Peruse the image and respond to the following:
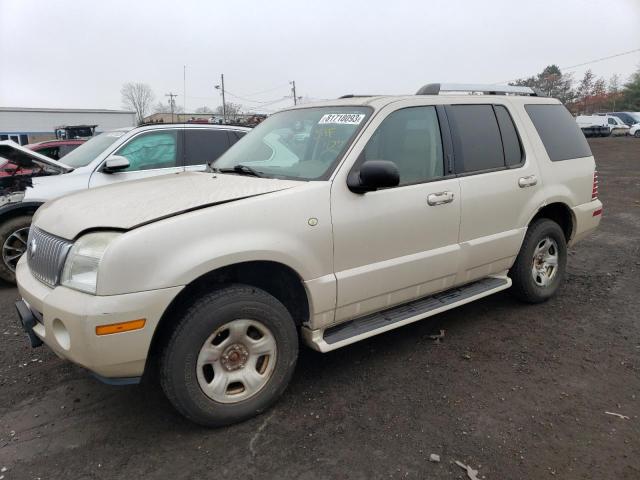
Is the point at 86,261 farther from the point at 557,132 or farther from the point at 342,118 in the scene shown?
the point at 557,132

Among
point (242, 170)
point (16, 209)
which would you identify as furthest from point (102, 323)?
point (16, 209)

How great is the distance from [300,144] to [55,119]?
44264 millimetres

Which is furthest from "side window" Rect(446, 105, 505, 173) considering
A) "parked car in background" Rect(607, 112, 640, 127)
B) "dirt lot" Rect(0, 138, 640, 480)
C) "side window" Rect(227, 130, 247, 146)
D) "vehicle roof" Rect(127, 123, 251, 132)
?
"parked car in background" Rect(607, 112, 640, 127)

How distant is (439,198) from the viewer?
3.53 m

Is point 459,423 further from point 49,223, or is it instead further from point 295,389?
point 49,223

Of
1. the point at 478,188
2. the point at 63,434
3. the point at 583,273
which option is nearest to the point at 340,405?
the point at 63,434

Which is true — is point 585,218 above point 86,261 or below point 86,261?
below

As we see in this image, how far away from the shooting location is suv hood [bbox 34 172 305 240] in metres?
2.61

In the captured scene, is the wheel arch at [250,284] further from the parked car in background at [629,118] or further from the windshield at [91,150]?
the parked car in background at [629,118]

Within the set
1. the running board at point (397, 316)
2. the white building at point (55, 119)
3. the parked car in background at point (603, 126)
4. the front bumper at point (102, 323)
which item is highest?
the white building at point (55, 119)

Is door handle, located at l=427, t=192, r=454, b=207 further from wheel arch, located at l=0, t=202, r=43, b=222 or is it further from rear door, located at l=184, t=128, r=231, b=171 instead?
wheel arch, located at l=0, t=202, r=43, b=222

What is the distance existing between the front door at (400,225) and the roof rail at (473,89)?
0.87ft

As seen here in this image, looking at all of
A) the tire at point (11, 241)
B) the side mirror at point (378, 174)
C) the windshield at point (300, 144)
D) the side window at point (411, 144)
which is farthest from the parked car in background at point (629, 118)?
the tire at point (11, 241)

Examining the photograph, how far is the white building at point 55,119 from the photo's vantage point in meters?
39.9
